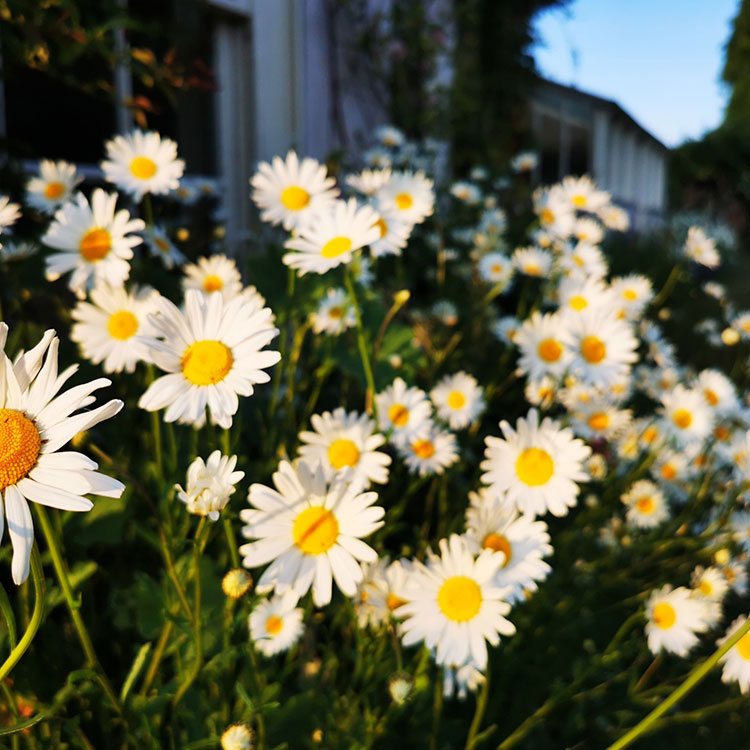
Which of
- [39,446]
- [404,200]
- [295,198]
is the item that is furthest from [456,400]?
[39,446]

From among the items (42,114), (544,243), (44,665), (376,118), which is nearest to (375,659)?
(44,665)

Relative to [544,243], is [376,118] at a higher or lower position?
higher

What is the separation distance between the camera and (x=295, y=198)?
4.58 feet

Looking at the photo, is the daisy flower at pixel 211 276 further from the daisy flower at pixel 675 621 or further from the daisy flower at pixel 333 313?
the daisy flower at pixel 675 621

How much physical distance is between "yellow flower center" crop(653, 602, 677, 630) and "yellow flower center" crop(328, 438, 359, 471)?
68cm

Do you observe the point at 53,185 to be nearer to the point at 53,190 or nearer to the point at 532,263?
the point at 53,190

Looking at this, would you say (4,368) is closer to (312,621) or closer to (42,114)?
(312,621)

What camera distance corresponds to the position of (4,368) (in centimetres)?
64

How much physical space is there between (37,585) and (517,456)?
29.1 inches

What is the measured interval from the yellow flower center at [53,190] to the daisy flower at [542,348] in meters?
0.98

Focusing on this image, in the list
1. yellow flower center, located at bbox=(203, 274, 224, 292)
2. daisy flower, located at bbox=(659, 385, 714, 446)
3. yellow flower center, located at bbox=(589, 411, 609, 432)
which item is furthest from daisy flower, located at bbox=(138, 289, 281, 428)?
daisy flower, located at bbox=(659, 385, 714, 446)

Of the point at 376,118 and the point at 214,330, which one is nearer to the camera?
the point at 214,330

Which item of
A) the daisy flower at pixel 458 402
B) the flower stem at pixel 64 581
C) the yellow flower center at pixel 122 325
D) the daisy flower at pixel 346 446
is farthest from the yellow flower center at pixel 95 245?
the daisy flower at pixel 458 402

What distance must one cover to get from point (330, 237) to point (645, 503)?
1.24 m
